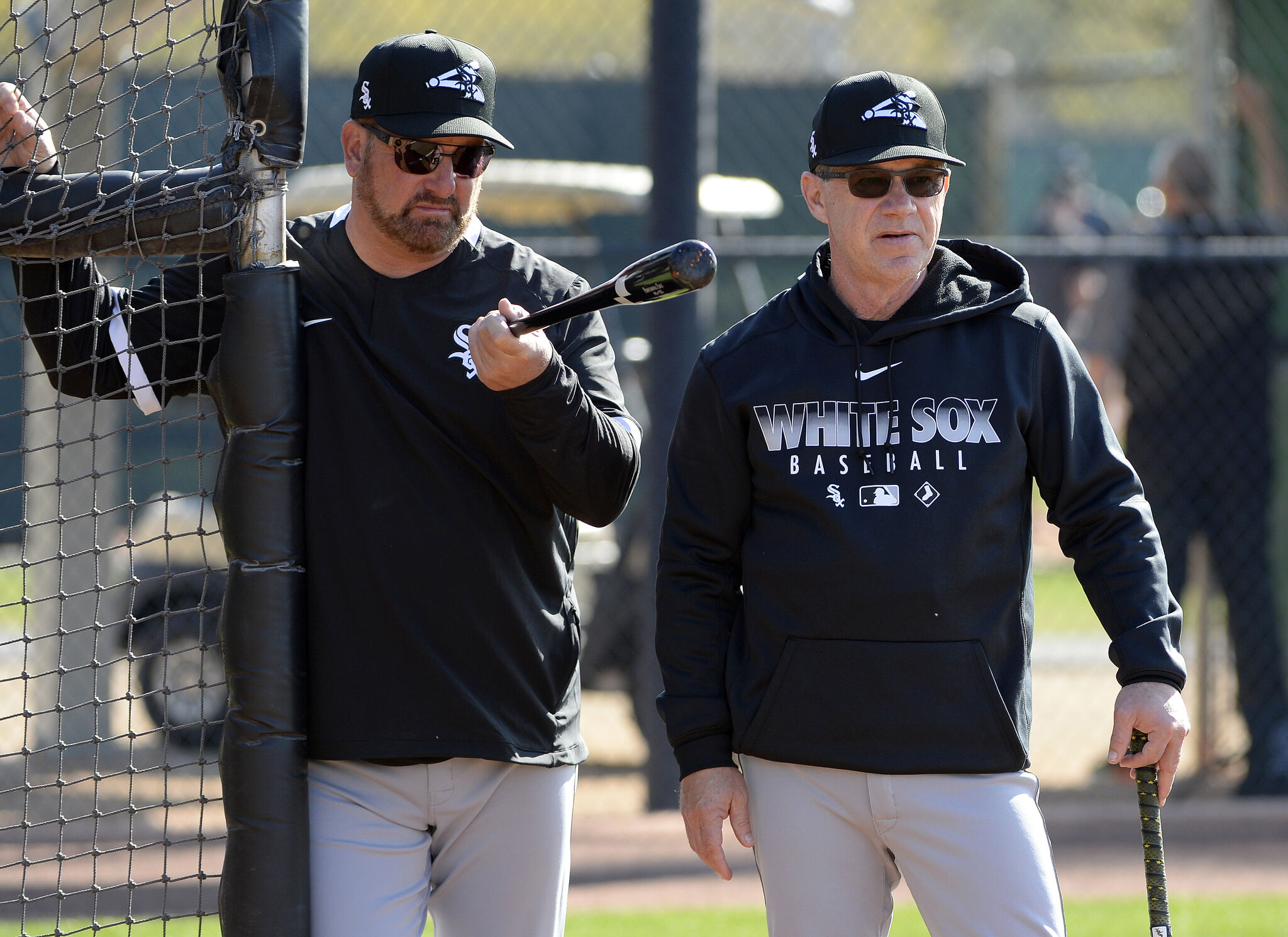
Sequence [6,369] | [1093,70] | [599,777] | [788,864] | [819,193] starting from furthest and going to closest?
1. [1093,70]
2. [6,369]
3. [599,777]
4. [819,193]
5. [788,864]

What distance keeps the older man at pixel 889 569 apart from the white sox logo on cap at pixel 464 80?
64 centimetres

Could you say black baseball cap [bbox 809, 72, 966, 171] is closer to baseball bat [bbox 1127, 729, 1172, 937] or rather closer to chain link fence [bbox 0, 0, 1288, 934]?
baseball bat [bbox 1127, 729, 1172, 937]

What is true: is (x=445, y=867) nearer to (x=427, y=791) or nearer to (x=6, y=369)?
(x=427, y=791)

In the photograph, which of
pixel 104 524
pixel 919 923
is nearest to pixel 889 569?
pixel 919 923

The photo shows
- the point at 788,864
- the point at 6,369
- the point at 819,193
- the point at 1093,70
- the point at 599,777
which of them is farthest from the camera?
the point at 1093,70

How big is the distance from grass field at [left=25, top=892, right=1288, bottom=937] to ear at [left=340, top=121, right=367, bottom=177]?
2.92 m

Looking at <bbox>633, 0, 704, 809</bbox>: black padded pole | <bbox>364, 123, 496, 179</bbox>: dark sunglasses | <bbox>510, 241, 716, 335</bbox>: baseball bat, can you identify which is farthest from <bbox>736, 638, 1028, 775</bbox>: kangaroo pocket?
<bbox>633, 0, 704, 809</bbox>: black padded pole

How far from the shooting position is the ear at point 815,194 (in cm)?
282

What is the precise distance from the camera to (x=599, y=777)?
7090 millimetres

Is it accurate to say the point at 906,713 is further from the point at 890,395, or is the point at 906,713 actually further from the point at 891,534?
the point at 890,395

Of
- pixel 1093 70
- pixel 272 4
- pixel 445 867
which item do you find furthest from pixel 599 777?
pixel 1093 70

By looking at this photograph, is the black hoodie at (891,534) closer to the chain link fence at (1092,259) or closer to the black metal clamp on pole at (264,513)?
the black metal clamp on pole at (264,513)

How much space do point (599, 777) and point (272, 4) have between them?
5.01 meters

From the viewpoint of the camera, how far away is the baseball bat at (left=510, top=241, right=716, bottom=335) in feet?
7.64
